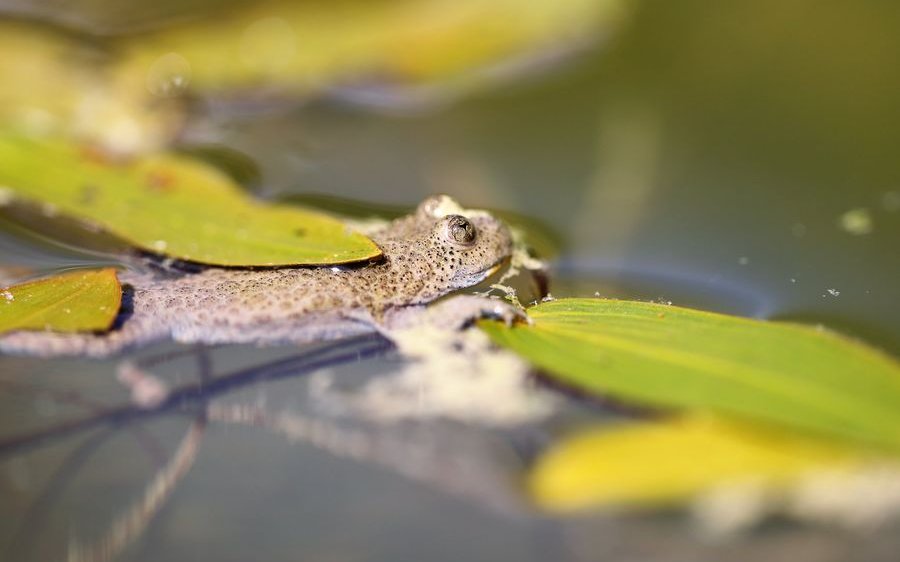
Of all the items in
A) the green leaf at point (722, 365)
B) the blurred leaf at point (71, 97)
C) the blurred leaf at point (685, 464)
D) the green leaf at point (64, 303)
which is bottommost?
the blurred leaf at point (685, 464)

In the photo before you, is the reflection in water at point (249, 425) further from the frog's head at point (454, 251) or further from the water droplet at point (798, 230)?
the water droplet at point (798, 230)

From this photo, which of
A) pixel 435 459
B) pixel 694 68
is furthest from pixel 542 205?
pixel 435 459

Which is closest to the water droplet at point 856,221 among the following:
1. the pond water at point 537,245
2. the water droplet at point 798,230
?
the pond water at point 537,245

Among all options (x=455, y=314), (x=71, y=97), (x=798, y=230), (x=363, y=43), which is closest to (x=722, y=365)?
(x=455, y=314)

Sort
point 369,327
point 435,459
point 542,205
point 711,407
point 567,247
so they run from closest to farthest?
point 711,407 < point 435,459 < point 369,327 < point 567,247 < point 542,205

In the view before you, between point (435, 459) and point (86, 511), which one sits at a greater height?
point (435, 459)

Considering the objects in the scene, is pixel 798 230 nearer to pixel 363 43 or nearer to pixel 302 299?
pixel 302 299

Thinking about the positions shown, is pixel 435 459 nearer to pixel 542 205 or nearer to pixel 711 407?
pixel 711 407
